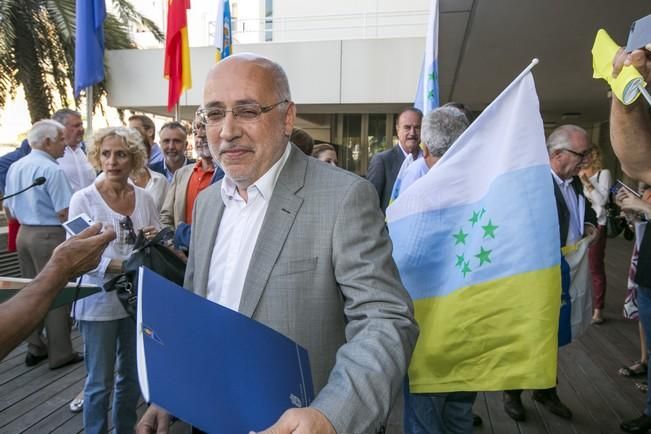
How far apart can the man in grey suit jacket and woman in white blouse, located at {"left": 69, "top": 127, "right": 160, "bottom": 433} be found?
1.19 metres

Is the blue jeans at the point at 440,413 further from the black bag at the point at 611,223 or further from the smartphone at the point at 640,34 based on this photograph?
the black bag at the point at 611,223

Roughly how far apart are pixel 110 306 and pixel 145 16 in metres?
10.9

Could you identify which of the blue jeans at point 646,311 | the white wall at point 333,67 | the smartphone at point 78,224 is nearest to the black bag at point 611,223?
the blue jeans at point 646,311

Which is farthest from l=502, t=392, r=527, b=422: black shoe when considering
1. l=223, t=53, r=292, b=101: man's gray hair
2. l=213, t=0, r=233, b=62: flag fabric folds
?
l=213, t=0, r=233, b=62: flag fabric folds

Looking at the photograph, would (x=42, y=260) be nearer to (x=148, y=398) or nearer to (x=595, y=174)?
(x=148, y=398)

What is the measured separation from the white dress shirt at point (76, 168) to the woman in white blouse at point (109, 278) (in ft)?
6.46

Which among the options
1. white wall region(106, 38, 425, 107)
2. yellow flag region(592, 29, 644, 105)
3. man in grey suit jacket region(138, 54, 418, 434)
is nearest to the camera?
man in grey suit jacket region(138, 54, 418, 434)

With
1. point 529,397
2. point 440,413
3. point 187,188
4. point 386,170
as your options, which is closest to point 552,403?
point 529,397

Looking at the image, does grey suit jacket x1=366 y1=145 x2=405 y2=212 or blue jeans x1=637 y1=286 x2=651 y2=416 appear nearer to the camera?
blue jeans x1=637 y1=286 x2=651 y2=416

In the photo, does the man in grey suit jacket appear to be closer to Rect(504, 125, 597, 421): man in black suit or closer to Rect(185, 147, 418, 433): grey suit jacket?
Rect(185, 147, 418, 433): grey suit jacket

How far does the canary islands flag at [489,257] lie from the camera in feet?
5.93

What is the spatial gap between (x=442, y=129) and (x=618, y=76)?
1.08m

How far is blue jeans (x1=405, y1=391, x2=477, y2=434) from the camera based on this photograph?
2174 millimetres

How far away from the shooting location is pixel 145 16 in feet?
37.2
